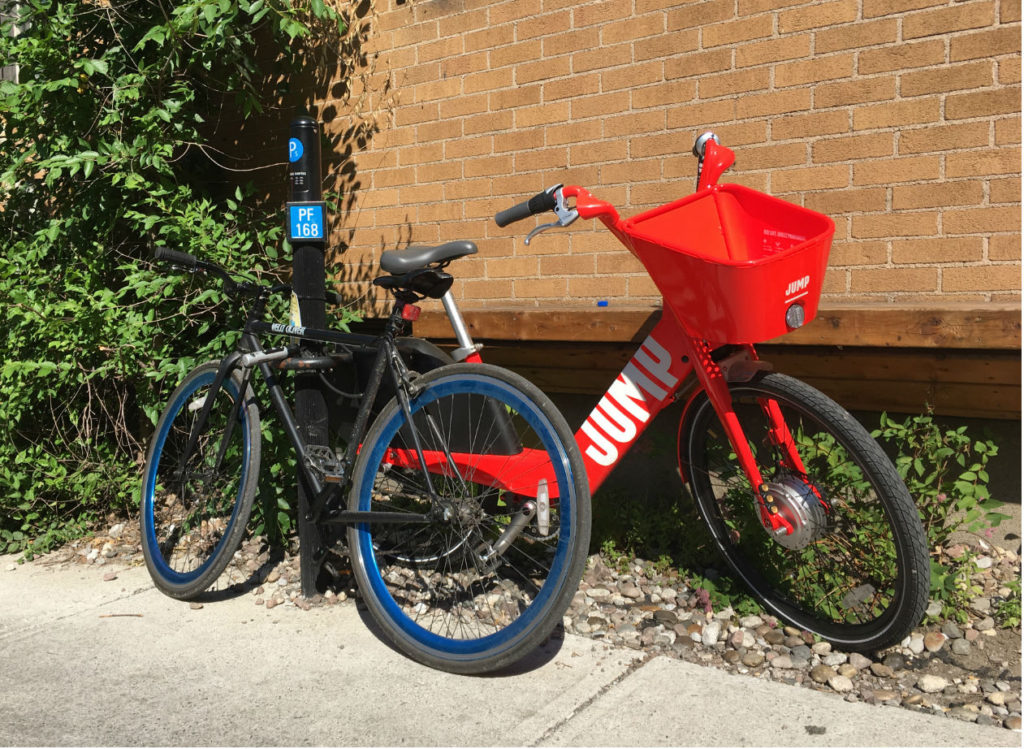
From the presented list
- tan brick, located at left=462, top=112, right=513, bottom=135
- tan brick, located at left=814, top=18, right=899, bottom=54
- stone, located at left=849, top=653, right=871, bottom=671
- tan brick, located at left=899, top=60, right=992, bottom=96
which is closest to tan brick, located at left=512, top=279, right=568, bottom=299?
→ tan brick, located at left=462, top=112, right=513, bottom=135

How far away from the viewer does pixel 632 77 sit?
369 cm

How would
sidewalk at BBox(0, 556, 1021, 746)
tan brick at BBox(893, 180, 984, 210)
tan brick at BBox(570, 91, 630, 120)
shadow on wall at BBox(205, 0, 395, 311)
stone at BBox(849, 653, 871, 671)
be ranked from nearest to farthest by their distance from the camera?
sidewalk at BBox(0, 556, 1021, 746), stone at BBox(849, 653, 871, 671), tan brick at BBox(893, 180, 984, 210), tan brick at BBox(570, 91, 630, 120), shadow on wall at BBox(205, 0, 395, 311)

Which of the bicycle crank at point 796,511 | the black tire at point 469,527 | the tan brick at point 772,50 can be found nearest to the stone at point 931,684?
the bicycle crank at point 796,511

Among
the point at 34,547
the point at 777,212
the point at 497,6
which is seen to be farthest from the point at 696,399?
the point at 34,547

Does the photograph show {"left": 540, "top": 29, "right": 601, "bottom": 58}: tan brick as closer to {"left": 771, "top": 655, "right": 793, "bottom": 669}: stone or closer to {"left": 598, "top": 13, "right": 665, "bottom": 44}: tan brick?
{"left": 598, "top": 13, "right": 665, "bottom": 44}: tan brick

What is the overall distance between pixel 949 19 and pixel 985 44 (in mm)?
146

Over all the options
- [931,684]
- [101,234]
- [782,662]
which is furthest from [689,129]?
[101,234]

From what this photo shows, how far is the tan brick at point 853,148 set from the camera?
314 centimetres

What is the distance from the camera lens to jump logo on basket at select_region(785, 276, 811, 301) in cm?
251

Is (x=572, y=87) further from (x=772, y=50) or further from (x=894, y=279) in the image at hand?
(x=894, y=279)

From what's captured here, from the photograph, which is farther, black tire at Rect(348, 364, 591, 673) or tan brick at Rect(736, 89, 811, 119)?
tan brick at Rect(736, 89, 811, 119)

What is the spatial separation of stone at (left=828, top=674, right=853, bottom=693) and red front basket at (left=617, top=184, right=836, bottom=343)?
3.29ft

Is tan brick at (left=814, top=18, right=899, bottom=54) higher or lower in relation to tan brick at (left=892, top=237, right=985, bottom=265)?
higher

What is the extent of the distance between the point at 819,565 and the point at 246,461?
2.04m
